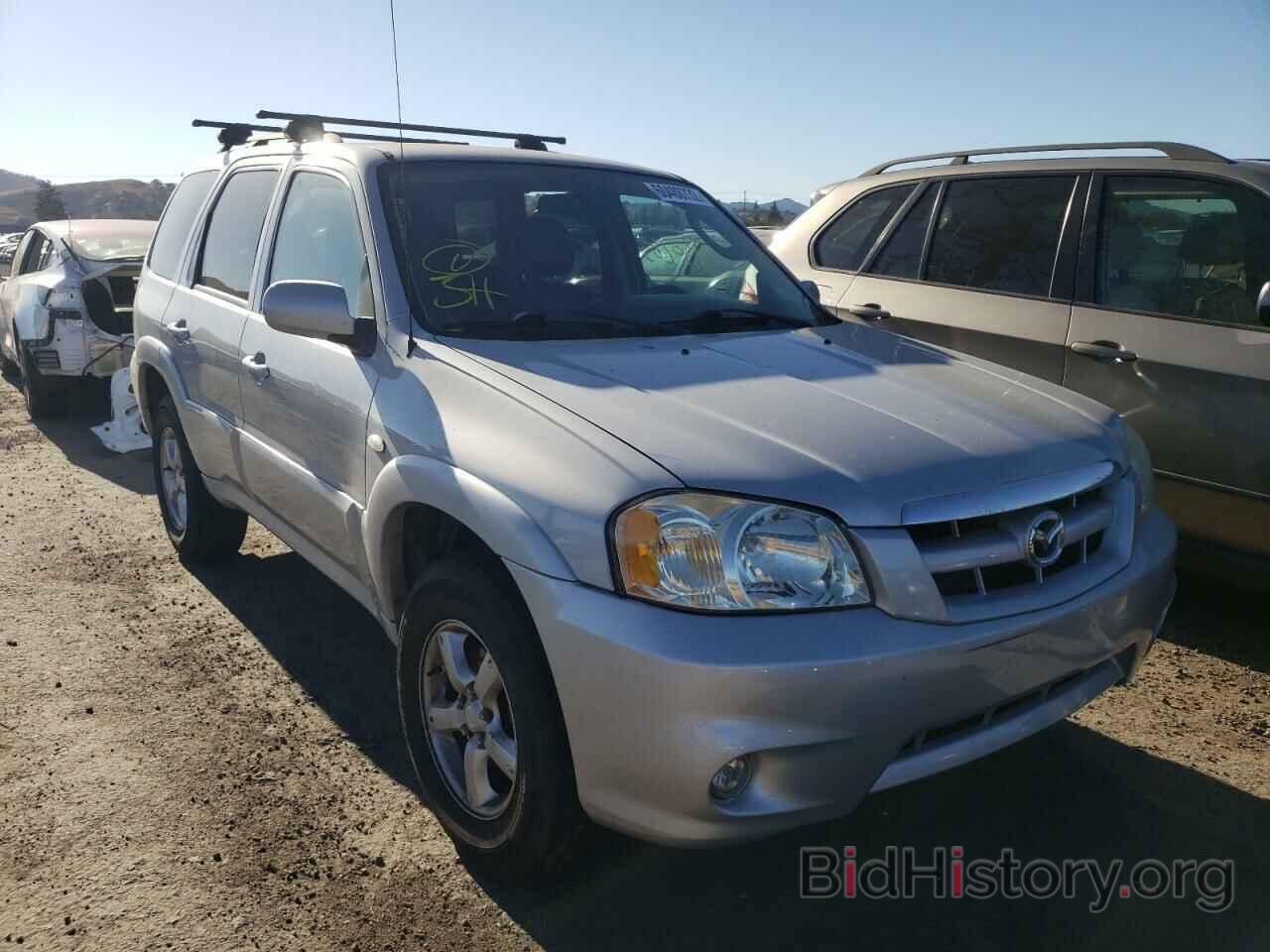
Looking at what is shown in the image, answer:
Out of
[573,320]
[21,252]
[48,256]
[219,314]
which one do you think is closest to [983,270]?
[573,320]

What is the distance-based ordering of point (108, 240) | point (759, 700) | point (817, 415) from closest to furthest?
point (759, 700)
point (817, 415)
point (108, 240)

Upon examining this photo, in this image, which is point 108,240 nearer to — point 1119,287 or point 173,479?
point 173,479

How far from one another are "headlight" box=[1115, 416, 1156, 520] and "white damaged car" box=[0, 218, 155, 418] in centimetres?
748

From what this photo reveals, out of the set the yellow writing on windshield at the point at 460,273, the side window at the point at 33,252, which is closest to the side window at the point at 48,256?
the side window at the point at 33,252

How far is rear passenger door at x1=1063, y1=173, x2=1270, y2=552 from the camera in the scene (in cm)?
375

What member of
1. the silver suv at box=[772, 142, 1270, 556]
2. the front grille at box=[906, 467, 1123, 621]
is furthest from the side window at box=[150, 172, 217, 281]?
the front grille at box=[906, 467, 1123, 621]

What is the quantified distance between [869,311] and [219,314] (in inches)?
113

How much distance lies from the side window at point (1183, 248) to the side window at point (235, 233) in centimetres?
334

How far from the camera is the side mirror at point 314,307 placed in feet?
9.34

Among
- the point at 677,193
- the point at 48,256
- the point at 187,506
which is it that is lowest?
the point at 187,506

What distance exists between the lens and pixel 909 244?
5090 mm

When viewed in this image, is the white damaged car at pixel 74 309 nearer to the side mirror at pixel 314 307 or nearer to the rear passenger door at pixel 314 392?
the rear passenger door at pixel 314 392

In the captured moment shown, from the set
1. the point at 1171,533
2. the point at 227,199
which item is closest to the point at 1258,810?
the point at 1171,533

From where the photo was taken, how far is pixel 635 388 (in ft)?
8.34
